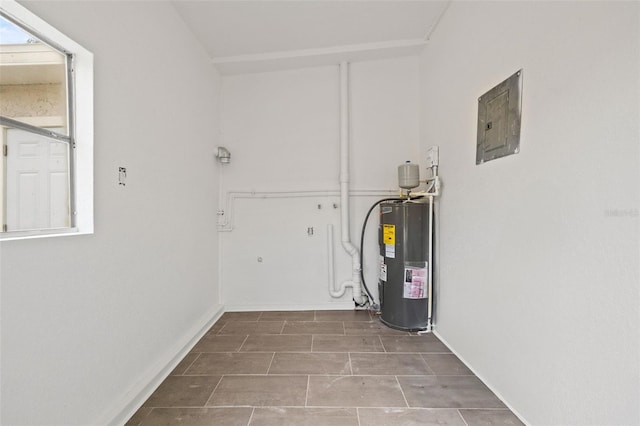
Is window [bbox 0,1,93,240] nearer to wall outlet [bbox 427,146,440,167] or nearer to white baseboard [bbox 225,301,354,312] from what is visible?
white baseboard [bbox 225,301,354,312]

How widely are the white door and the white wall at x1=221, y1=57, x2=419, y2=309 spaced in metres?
1.73

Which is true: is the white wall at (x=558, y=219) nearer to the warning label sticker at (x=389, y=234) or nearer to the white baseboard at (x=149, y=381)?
the warning label sticker at (x=389, y=234)

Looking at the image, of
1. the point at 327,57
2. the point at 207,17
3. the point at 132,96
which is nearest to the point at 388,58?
the point at 327,57

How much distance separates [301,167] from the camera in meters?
2.90

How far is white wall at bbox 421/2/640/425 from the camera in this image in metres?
0.89

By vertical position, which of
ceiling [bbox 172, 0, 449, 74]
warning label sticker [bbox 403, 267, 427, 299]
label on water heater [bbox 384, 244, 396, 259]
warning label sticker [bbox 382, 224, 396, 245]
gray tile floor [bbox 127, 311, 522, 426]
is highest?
ceiling [bbox 172, 0, 449, 74]

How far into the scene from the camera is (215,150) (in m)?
2.78

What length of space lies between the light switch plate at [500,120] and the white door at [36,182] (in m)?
2.35

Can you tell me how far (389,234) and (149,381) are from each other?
6.97ft

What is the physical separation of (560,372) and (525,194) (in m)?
0.84

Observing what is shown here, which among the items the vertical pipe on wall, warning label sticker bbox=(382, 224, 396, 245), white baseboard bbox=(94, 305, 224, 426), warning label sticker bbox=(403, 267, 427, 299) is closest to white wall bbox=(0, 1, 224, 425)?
white baseboard bbox=(94, 305, 224, 426)

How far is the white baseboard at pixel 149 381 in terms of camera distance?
129 centimetres

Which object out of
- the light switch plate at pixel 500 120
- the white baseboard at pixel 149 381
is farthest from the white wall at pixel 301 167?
the light switch plate at pixel 500 120

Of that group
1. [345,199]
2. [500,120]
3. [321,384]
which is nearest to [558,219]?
[500,120]
